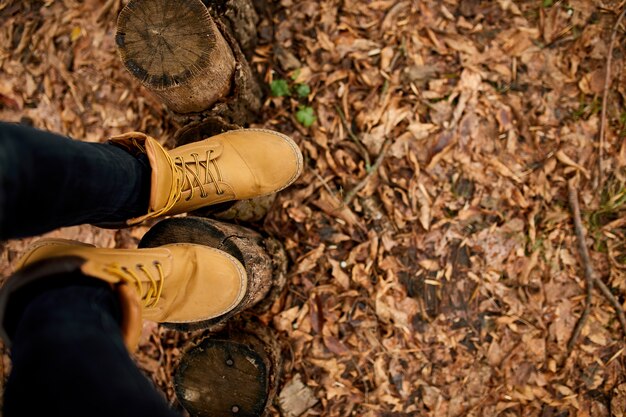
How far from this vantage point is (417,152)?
3020 millimetres

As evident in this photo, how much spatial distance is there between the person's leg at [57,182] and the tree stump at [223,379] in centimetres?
94

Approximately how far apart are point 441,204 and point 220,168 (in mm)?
1528

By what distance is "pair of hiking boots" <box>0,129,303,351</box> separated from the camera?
159 centimetres

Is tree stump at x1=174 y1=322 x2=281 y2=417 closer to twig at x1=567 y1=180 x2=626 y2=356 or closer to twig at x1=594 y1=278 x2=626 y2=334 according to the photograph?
twig at x1=567 y1=180 x2=626 y2=356

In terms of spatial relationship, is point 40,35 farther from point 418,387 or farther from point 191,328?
point 418,387

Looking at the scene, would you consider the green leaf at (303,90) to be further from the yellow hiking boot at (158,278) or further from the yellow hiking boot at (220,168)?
the yellow hiking boot at (158,278)

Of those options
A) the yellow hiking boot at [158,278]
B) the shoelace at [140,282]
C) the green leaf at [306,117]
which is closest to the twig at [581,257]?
the green leaf at [306,117]

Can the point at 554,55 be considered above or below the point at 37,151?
below

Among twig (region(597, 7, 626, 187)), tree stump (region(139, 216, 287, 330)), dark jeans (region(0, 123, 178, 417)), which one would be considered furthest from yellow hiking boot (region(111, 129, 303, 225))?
twig (region(597, 7, 626, 187))

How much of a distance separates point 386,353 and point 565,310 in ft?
4.05

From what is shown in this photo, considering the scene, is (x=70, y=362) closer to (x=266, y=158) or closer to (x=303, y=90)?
(x=266, y=158)

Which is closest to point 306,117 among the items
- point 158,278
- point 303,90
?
point 303,90

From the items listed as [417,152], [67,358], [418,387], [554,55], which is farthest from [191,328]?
[554,55]

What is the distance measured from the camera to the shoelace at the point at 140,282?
1.65 m
